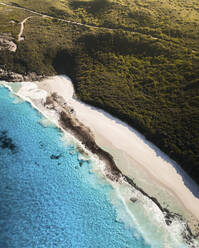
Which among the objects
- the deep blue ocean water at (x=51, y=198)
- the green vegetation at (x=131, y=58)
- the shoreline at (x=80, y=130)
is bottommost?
the deep blue ocean water at (x=51, y=198)

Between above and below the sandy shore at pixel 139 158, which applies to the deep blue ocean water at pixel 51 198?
below

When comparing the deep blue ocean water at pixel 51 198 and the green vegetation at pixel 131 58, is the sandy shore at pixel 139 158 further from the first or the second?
the deep blue ocean water at pixel 51 198

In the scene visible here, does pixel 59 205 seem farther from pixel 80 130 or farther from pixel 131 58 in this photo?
pixel 131 58

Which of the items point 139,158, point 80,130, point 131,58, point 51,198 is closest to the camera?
point 51,198

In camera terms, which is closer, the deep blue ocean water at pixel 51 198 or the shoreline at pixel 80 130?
the deep blue ocean water at pixel 51 198

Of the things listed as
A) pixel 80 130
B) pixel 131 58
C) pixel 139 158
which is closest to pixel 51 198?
pixel 80 130

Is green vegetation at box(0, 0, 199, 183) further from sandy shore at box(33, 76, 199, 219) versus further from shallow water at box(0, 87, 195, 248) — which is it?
shallow water at box(0, 87, 195, 248)

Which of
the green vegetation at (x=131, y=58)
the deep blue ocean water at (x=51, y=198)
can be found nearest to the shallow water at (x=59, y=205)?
the deep blue ocean water at (x=51, y=198)
